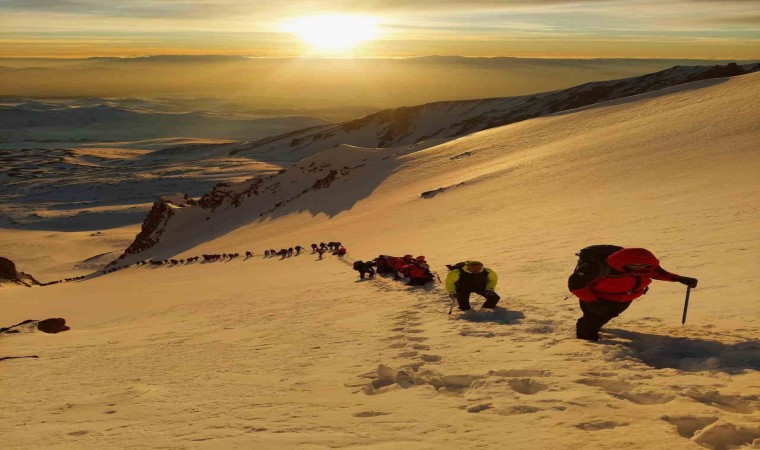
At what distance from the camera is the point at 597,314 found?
7.75 m

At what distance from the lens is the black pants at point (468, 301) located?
10148 millimetres

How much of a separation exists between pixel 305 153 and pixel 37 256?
3567 inches

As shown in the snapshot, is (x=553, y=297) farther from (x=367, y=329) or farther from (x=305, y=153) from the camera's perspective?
(x=305, y=153)

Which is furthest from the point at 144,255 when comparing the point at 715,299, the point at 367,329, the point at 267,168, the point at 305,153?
the point at 305,153

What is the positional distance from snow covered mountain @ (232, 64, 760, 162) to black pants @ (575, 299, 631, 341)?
106 m

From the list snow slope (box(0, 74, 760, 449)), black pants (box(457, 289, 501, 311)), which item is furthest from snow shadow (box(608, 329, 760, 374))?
black pants (box(457, 289, 501, 311))

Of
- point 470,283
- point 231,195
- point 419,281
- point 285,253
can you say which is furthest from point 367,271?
point 231,195

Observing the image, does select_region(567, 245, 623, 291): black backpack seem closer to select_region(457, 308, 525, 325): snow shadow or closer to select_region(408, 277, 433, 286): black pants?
select_region(457, 308, 525, 325): snow shadow

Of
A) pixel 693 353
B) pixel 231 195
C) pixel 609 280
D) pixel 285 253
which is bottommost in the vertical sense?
pixel 285 253

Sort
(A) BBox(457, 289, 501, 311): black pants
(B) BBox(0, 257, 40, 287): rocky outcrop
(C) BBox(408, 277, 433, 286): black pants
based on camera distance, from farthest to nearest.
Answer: (B) BBox(0, 257, 40, 287): rocky outcrop < (C) BBox(408, 277, 433, 286): black pants < (A) BBox(457, 289, 501, 311): black pants

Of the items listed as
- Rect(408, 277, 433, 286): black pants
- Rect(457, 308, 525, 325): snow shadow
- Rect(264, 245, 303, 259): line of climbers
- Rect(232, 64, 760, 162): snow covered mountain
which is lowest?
Rect(264, 245, 303, 259): line of climbers

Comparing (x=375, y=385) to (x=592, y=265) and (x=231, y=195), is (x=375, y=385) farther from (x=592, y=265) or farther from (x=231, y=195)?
(x=231, y=195)

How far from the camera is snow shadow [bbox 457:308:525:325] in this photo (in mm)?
9461

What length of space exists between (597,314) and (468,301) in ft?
9.52
